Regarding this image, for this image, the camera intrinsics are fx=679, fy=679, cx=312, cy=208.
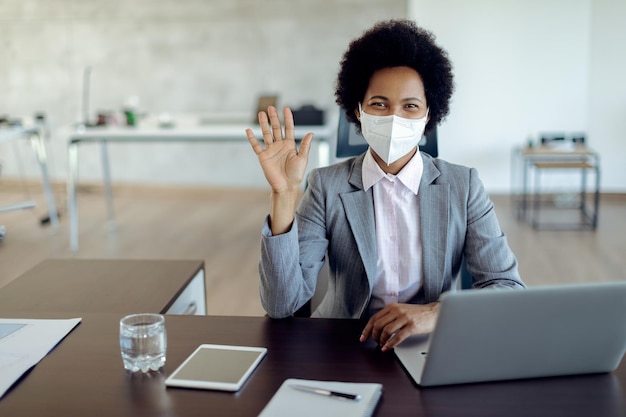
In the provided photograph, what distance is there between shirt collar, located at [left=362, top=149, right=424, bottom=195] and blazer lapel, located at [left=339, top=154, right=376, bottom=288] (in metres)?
0.02

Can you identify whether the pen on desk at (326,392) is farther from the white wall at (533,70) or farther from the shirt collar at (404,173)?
the white wall at (533,70)

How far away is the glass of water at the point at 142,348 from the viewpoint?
1.19 m

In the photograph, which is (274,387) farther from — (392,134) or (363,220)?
(392,134)

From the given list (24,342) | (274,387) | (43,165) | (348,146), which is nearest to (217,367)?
(274,387)

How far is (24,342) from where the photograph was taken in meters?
1.32

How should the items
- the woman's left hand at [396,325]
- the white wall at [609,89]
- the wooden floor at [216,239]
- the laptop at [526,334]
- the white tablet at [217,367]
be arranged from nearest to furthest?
the laptop at [526,334], the white tablet at [217,367], the woman's left hand at [396,325], the wooden floor at [216,239], the white wall at [609,89]

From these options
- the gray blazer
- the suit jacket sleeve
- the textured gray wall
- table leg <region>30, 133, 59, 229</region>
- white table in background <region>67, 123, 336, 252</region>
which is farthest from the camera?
the textured gray wall

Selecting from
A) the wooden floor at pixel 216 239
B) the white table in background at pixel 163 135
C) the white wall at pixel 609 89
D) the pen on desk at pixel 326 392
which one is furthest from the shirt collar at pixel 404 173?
the white wall at pixel 609 89

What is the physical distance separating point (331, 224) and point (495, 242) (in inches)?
15.2

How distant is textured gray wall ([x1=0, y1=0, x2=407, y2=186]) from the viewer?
5.96 m

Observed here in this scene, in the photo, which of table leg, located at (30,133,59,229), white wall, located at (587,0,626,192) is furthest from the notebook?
white wall, located at (587,0,626,192)

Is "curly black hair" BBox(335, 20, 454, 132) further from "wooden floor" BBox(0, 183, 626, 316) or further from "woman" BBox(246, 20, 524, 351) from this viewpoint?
A: "wooden floor" BBox(0, 183, 626, 316)

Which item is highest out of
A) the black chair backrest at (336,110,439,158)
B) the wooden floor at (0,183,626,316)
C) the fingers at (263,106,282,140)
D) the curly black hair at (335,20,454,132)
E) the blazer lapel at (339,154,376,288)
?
the curly black hair at (335,20,454,132)

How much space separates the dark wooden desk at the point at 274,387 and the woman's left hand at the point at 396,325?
0.09 feet
